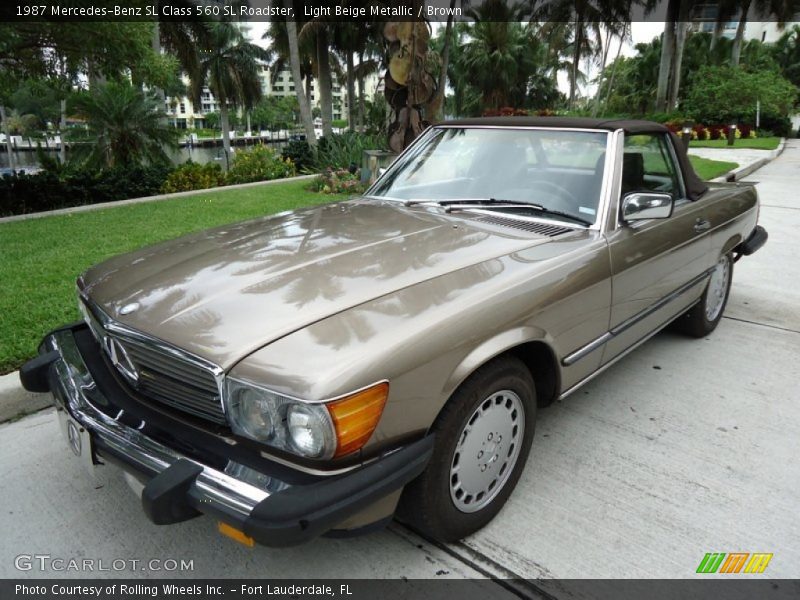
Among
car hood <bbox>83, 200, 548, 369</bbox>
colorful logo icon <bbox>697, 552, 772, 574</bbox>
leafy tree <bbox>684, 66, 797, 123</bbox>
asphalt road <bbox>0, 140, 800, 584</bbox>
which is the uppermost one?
leafy tree <bbox>684, 66, 797, 123</bbox>

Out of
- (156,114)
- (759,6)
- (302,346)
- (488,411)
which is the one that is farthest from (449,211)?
(759,6)

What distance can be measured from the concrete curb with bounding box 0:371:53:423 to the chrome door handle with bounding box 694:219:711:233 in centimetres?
389

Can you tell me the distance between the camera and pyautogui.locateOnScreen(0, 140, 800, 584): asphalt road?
217 cm

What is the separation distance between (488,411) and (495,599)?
0.64 m

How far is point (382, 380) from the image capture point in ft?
5.63

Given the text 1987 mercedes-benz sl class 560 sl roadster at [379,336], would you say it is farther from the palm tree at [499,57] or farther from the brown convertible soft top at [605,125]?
the palm tree at [499,57]

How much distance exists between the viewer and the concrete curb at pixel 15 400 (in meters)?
3.15

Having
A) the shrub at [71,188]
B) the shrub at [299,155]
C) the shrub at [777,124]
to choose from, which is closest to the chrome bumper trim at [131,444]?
the shrub at [71,188]

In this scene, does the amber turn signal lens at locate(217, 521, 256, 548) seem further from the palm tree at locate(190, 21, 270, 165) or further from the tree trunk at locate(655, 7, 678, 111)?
the palm tree at locate(190, 21, 270, 165)

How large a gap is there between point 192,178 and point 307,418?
11093mm

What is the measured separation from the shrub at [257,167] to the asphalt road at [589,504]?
1059 centimetres

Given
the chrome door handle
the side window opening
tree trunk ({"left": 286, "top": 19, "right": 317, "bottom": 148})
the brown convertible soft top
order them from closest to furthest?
1. the brown convertible soft top
2. the side window opening
3. the chrome door handle
4. tree trunk ({"left": 286, "top": 19, "right": 317, "bottom": 148})

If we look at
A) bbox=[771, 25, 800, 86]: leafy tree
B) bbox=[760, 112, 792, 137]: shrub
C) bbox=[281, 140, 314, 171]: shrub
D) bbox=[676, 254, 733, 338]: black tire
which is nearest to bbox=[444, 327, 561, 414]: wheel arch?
bbox=[676, 254, 733, 338]: black tire

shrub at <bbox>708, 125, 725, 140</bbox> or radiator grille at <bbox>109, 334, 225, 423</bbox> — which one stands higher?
radiator grille at <bbox>109, 334, 225, 423</bbox>
